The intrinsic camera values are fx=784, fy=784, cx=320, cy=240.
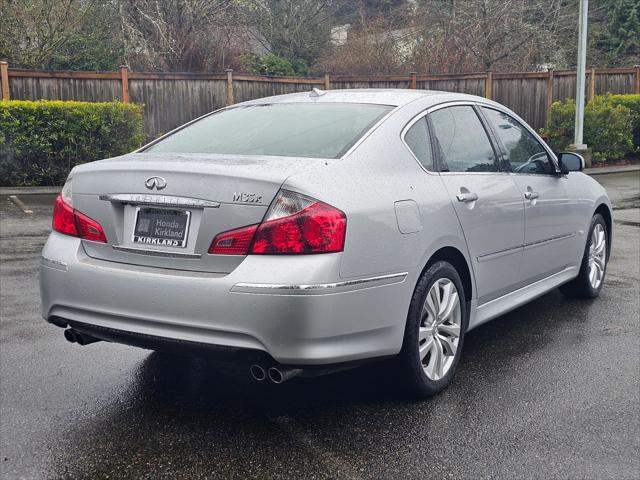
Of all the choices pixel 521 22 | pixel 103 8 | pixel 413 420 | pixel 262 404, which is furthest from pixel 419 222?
pixel 521 22

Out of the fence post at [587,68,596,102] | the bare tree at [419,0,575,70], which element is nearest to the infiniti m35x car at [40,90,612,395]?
the fence post at [587,68,596,102]

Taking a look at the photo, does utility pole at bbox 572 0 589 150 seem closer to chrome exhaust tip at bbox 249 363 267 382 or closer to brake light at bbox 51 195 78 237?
brake light at bbox 51 195 78 237

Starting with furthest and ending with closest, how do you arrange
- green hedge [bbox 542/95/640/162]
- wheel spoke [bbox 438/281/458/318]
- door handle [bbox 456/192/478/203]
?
green hedge [bbox 542/95/640/162] → door handle [bbox 456/192/478/203] → wheel spoke [bbox 438/281/458/318]

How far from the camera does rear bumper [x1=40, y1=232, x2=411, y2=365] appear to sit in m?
3.31

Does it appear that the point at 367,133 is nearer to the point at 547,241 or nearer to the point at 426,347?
the point at 426,347

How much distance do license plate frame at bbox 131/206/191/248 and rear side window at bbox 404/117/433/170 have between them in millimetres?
1318

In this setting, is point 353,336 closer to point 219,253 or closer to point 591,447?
point 219,253

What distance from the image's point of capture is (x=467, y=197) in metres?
4.34

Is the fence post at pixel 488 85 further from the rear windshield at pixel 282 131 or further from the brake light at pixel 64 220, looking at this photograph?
the brake light at pixel 64 220

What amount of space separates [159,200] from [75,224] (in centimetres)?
60

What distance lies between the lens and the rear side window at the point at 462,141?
449 cm

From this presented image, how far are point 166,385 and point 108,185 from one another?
3.88ft

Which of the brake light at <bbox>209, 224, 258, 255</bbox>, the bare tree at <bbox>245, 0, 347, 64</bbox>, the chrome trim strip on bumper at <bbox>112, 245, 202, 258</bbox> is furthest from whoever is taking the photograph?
the bare tree at <bbox>245, 0, 347, 64</bbox>

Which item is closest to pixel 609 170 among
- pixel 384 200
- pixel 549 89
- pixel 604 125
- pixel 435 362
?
pixel 604 125
